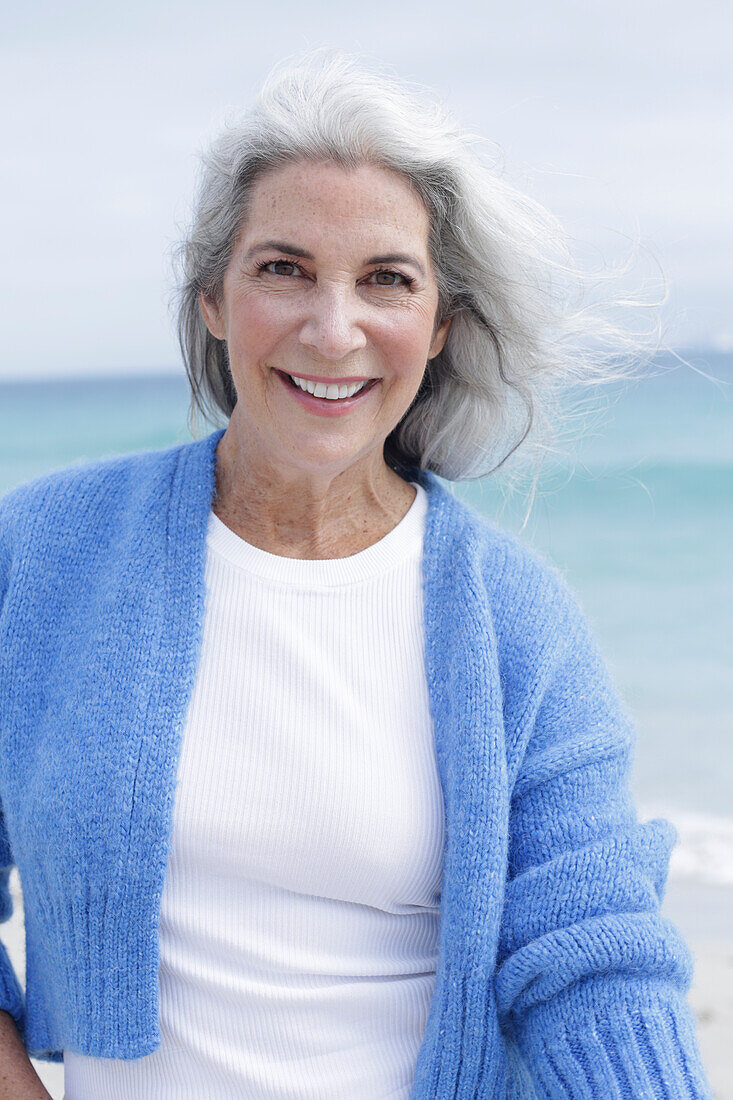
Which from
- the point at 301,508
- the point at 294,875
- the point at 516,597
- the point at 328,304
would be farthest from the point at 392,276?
the point at 294,875

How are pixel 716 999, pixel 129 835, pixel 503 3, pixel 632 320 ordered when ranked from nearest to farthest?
pixel 129 835 < pixel 632 320 < pixel 716 999 < pixel 503 3

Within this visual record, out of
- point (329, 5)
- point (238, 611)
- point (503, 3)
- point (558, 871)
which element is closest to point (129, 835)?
point (238, 611)

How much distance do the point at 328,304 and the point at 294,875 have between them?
29.1 inches

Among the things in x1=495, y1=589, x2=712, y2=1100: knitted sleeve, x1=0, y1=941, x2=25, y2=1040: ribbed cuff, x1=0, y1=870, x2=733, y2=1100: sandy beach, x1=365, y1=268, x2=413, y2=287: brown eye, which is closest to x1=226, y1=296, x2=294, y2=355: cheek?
x1=365, y1=268, x2=413, y2=287: brown eye

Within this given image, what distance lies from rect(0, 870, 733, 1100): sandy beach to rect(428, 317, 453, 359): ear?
150cm

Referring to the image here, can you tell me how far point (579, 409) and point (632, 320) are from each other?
18cm

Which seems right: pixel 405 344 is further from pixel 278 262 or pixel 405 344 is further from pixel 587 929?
pixel 587 929

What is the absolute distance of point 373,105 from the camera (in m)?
1.43

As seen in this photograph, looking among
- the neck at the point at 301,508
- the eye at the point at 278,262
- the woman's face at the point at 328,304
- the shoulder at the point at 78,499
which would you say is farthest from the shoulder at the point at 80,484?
Result: the eye at the point at 278,262

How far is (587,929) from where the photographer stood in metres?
1.34

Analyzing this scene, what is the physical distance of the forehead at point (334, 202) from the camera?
1396mm

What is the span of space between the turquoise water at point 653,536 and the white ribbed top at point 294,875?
427 mm

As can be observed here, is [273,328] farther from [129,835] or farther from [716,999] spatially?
[716,999]

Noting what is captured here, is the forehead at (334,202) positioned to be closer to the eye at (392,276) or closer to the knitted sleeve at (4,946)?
the eye at (392,276)
